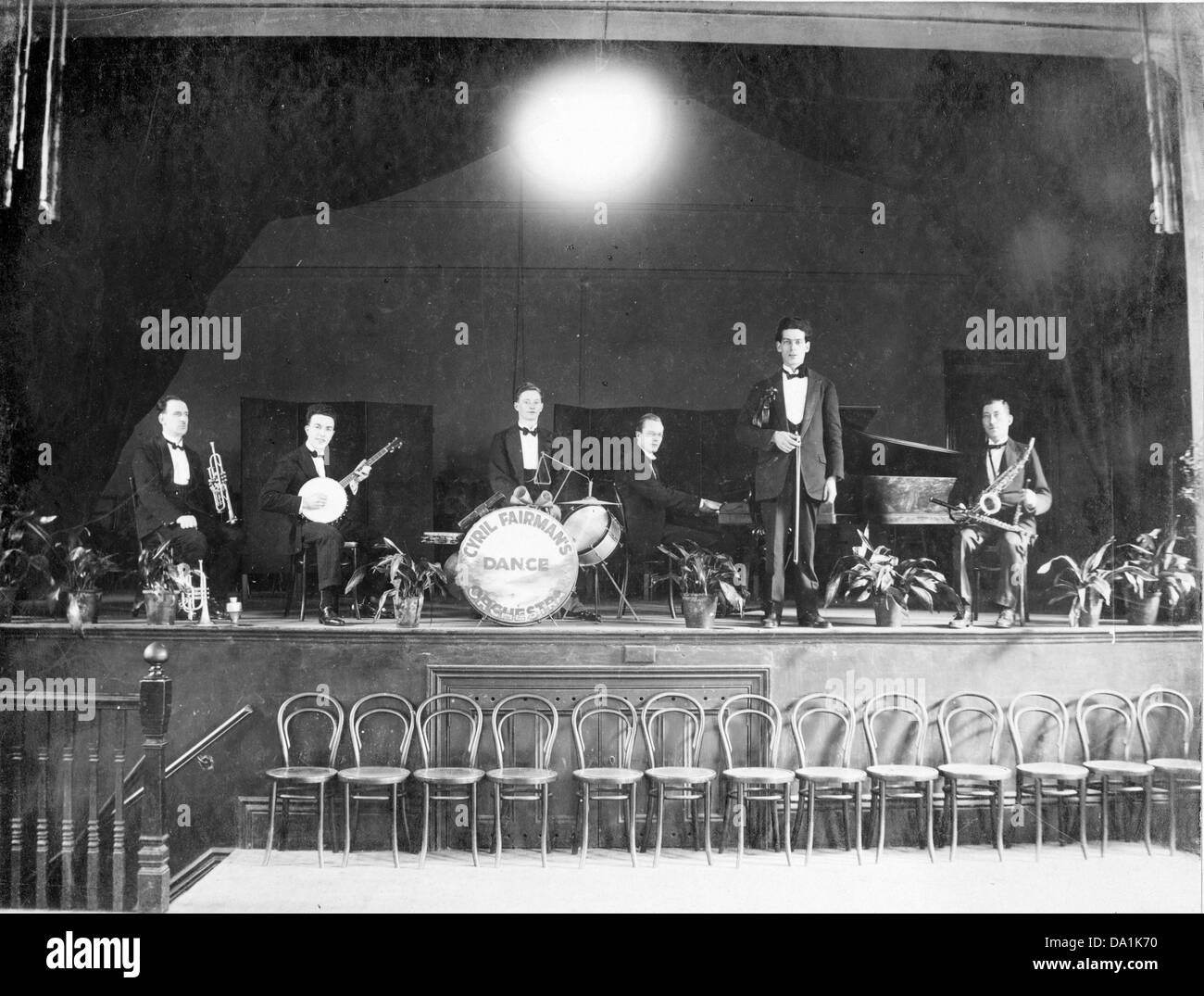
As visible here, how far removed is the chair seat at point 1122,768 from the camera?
266 inches

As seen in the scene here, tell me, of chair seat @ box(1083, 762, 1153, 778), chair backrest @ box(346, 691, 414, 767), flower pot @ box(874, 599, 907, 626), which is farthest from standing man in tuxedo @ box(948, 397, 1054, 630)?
chair backrest @ box(346, 691, 414, 767)

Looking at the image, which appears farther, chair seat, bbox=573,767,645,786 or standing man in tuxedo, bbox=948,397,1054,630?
standing man in tuxedo, bbox=948,397,1054,630

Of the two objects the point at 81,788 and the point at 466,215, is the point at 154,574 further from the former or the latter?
the point at 466,215

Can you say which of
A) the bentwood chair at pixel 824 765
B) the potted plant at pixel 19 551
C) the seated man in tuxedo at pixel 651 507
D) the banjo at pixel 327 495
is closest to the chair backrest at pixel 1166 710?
the bentwood chair at pixel 824 765

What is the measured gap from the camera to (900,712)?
7160 millimetres

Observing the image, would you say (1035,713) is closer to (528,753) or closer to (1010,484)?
(1010,484)

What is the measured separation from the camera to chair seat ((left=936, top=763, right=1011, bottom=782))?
6.66 metres

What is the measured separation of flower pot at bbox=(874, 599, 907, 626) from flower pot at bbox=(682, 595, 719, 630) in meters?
1.01

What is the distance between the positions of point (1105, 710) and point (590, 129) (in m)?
4.72

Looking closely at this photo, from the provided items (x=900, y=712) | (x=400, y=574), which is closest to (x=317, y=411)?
(x=400, y=574)

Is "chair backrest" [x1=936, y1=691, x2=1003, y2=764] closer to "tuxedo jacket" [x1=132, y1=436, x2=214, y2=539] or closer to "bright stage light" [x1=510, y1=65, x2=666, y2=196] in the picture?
"bright stage light" [x1=510, y1=65, x2=666, y2=196]

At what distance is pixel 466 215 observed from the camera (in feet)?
24.4

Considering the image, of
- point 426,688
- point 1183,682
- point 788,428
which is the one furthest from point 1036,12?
point 426,688

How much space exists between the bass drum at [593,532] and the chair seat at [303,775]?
→ 1.93m
